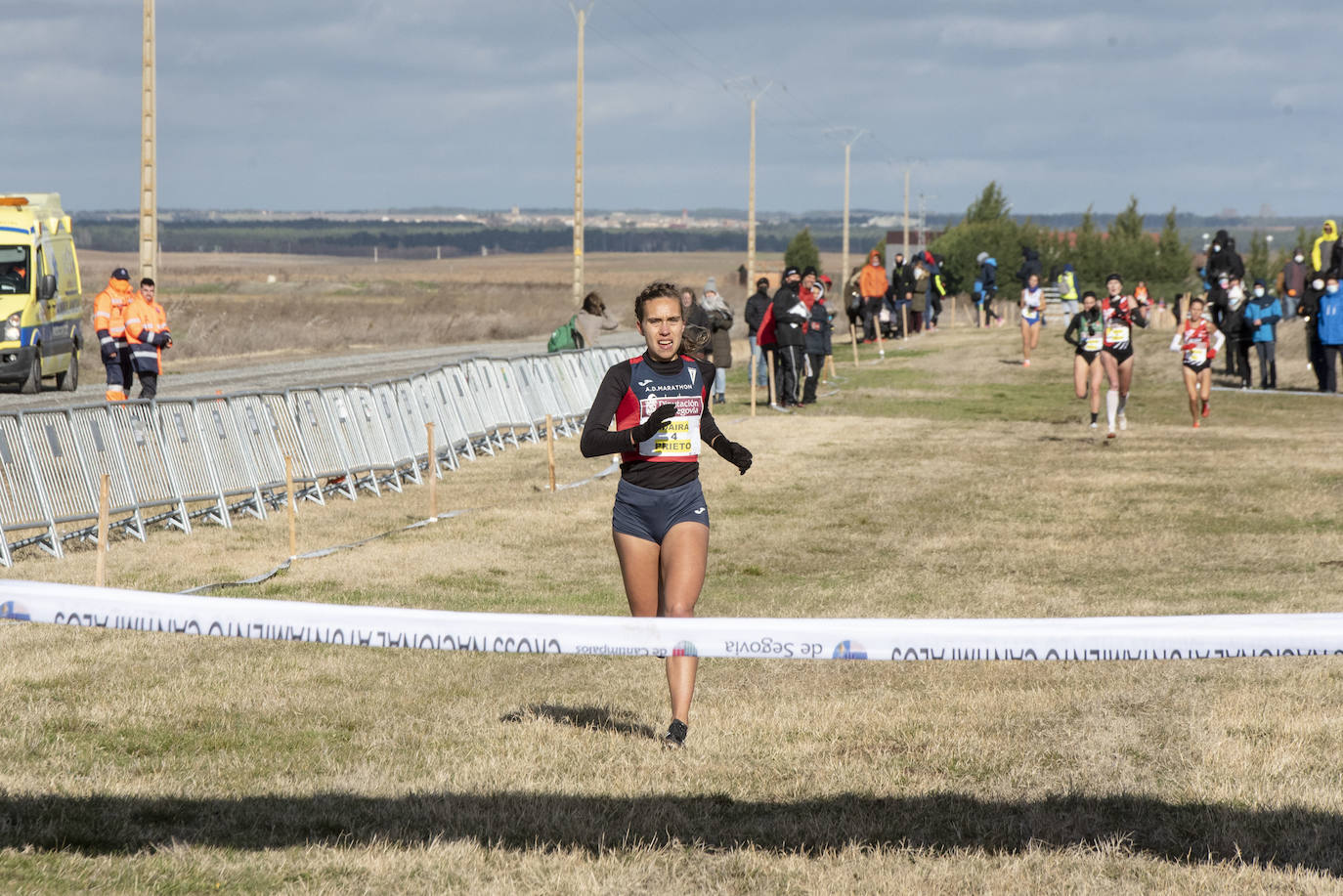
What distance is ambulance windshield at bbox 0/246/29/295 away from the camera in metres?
26.6

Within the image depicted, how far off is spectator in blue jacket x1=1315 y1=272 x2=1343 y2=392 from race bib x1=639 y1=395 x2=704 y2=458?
73.9ft

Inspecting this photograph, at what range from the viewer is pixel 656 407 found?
6.63 meters

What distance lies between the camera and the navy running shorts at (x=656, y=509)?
6688 millimetres

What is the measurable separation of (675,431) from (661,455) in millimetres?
117

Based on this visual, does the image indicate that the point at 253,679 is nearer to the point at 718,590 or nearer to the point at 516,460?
the point at 718,590

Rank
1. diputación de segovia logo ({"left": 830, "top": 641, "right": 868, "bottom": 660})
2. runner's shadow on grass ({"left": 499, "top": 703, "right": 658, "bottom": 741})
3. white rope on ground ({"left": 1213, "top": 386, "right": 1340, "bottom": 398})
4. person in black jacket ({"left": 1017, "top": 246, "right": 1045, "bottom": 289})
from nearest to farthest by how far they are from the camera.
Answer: diputación de segovia logo ({"left": 830, "top": 641, "right": 868, "bottom": 660}) → runner's shadow on grass ({"left": 499, "top": 703, "right": 658, "bottom": 741}) → white rope on ground ({"left": 1213, "top": 386, "right": 1340, "bottom": 398}) → person in black jacket ({"left": 1017, "top": 246, "right": 1045, "bottom": 289})

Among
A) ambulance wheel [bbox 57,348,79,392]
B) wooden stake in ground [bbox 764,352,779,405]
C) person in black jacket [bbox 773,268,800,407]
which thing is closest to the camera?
person in black jacket [bbox 773,268,800,407]

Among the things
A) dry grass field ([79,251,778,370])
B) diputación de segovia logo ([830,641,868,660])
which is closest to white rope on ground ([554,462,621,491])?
diputación de segovia logo ([830,641,868,660])

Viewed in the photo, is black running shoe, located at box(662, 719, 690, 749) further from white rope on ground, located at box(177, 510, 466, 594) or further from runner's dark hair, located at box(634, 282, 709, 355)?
white rope on ground, located at box(177, 510, 466, 594)

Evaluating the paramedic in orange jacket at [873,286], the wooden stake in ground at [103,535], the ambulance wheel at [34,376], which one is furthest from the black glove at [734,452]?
the paramedic in orange jacket at [873,286]

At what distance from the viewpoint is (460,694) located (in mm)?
8148

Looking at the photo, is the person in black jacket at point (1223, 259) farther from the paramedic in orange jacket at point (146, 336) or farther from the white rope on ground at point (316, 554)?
the paramedic in orange jacket at point (146, 336)

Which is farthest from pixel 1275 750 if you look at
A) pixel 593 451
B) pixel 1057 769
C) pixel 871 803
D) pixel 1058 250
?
pixel 1058 250

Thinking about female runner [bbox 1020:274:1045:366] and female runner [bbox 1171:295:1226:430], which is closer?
female runner [bbox 1171:295:1226:430]
